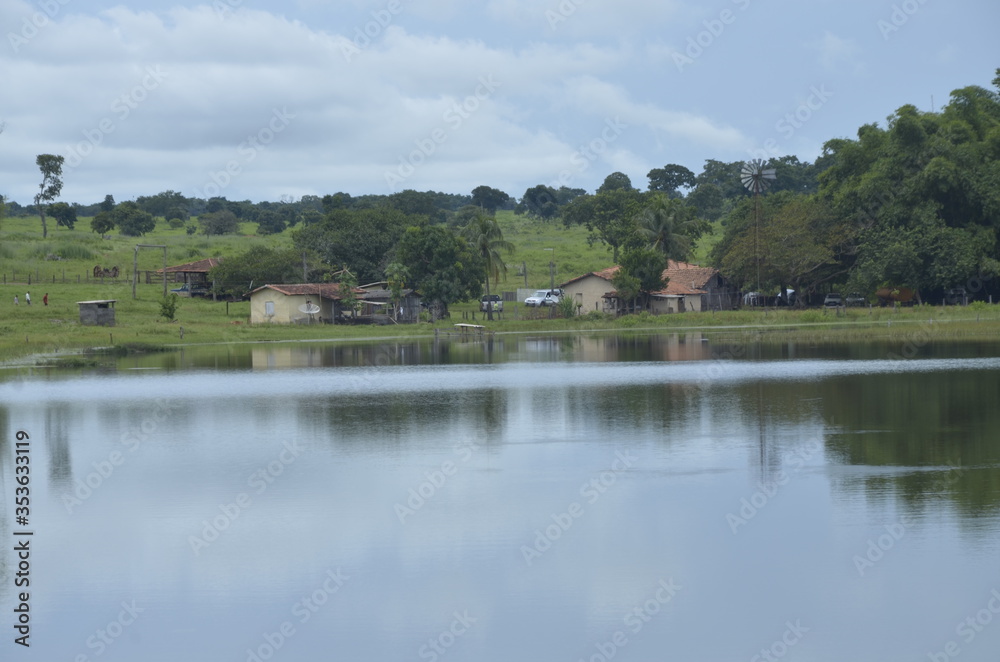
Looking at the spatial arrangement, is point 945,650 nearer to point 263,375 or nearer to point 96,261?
point 263,375

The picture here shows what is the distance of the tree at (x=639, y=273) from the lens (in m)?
82.6

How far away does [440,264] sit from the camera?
8325 centimetres

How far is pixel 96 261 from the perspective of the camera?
97.9m

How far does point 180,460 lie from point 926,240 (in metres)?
62.1

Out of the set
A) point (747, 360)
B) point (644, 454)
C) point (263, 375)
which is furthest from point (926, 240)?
point (644, 454)

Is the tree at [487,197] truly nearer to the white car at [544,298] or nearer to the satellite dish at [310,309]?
the white car at [544,298]

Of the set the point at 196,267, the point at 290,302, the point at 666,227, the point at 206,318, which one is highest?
the point at 666,227
